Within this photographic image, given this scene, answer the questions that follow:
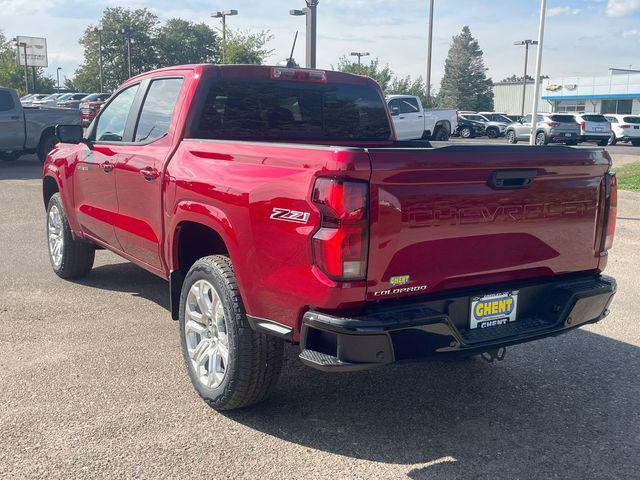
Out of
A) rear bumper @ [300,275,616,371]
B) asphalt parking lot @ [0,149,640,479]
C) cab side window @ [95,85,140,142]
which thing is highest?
cab side window @ [95,85,140,142]

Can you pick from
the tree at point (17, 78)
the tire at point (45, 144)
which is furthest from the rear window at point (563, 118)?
the tree at point (17, 78)

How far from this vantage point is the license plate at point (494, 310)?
11.0 ft

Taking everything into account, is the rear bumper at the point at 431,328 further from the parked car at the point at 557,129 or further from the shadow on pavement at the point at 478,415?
the parked car at the point at 557,129

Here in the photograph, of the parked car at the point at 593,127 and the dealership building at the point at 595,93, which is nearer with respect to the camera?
the parked car at the point at 593,127

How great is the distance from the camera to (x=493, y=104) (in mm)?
91812

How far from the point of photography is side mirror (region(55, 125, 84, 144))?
5566 millimetres

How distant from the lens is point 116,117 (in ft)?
17.8

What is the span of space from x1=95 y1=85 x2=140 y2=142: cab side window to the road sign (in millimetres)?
68942

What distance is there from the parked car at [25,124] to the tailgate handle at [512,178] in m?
16.0

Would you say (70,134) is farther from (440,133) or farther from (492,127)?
(492,127)

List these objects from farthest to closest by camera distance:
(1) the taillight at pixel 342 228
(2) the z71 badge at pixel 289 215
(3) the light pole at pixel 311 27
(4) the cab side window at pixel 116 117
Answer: (3) the light pole at pixel 311 27
(4) the cab side window at pixel 116 117
(2) the z71 badge at pixel 289 215
(1) the taillight at pixel 342 228

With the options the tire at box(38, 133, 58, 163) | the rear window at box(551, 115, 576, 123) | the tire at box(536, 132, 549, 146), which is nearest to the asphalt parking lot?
the tire at box(38, 133, 58, 163)

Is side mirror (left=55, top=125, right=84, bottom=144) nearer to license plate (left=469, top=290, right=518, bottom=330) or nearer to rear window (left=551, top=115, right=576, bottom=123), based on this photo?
license plate (left=469, top=290, right=518, bottom=330)

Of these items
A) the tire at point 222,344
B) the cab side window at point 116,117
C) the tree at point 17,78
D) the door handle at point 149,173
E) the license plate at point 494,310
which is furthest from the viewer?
the tree at point 17,78
